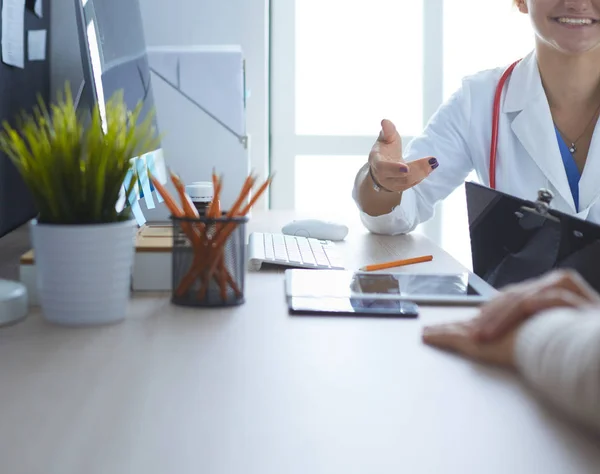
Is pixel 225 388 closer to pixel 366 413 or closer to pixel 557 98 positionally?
pixel 366 413

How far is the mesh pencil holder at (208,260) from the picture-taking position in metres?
0.78

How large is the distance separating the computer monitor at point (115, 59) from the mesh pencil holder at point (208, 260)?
83 mm

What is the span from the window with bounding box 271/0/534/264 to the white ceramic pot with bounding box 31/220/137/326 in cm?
190

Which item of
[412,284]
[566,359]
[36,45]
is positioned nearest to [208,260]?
[412,284]

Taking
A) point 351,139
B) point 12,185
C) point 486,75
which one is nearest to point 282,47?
point 351,139

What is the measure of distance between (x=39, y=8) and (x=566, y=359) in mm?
1274

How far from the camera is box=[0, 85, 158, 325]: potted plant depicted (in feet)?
2.24

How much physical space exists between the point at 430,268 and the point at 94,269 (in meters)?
0.52

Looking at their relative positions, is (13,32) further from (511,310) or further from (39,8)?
(511,310)

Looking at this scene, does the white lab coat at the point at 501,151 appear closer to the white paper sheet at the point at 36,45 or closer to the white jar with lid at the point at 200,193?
the white jar with lid at the point at 200,193

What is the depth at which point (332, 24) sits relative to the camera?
259 cm

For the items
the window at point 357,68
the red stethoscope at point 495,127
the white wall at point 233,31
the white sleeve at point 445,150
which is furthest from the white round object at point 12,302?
the window at point 357,68

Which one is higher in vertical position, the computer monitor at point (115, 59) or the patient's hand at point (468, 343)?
the computer monitor at point (115, 59)

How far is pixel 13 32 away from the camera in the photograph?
48.7 inches
